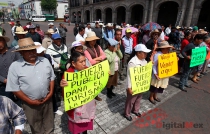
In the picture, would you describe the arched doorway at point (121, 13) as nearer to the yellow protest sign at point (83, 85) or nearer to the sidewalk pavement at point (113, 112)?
the sidewalk pavement at point (113, 112)

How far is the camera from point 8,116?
1370 millimetres

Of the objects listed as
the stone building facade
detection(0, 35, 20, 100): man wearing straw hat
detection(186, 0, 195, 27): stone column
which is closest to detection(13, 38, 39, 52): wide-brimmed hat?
detection(0, 35, 20, 100): man wearing straw hat

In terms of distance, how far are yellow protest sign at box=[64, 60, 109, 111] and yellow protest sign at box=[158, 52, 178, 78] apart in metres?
1.60

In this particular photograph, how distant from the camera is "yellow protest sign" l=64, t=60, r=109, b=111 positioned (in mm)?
1997

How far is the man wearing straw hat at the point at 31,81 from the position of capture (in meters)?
1.94

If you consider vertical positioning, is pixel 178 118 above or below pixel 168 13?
below

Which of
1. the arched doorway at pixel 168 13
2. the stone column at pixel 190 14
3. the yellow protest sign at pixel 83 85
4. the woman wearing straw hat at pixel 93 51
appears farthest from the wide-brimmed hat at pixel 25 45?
the arched doorway at pixel 168 13

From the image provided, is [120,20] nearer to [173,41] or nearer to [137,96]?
[173,41]

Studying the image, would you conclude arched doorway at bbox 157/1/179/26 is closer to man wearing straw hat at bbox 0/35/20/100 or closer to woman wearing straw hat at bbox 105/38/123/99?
woman wearing straw hat at bbox 105/38/123/99

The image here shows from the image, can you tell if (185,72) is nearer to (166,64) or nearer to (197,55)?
(197,55)

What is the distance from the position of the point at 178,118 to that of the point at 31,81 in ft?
11.4

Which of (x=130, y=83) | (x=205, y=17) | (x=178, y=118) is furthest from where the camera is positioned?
(x=205, y=17)

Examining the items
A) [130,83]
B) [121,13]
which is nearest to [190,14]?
[121,13]

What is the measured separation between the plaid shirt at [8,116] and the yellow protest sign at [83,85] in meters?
0.63
